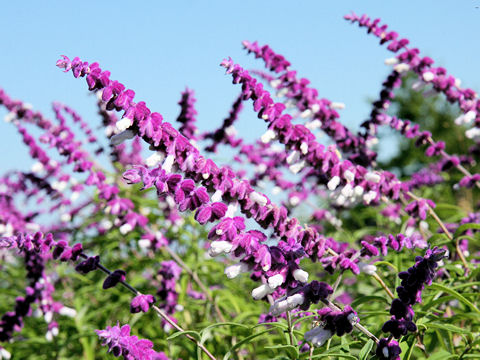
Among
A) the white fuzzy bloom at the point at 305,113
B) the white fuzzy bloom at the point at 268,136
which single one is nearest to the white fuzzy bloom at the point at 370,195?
the white fuzzy bloom at the point at 268,136

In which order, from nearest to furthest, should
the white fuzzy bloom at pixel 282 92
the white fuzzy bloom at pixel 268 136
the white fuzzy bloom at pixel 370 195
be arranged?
the white fuzzy bloom at pixel 268 136 < the white fuzzy bloom at pixel 370 195 < the white fuzzy bloom at pixel 282 92

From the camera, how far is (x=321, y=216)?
4566 millimetres

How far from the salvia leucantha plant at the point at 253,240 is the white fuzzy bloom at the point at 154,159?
0.05ft

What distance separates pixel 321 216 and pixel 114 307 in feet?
5.98

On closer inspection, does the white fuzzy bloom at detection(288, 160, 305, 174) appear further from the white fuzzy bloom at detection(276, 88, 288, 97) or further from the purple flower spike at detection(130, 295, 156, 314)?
the white fuzzy bloom at detection(276, 88, 288, 97)

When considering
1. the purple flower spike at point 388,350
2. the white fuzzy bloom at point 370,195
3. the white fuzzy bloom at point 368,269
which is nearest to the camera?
the purple flower spike at point 388,350

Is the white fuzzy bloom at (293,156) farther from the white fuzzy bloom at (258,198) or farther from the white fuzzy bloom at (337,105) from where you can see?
the white fuzzy bloom at (337,105)

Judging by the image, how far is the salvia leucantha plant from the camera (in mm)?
1664

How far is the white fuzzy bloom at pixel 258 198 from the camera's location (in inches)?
67.1

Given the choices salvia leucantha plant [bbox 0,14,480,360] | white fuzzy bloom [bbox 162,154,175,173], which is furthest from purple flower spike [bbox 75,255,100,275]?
white fuzzy bloom [bbox 162,154,175,173]

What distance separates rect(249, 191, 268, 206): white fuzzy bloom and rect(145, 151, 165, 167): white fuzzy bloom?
0.33m

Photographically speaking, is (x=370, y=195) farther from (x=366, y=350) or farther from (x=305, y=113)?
(x=366, y=350)

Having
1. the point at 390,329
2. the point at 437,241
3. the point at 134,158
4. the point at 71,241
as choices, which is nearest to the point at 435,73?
the point at 437,241

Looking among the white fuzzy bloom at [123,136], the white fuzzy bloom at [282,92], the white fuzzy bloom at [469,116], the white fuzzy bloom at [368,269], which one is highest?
the white fuzzy bloom at [469,116]
